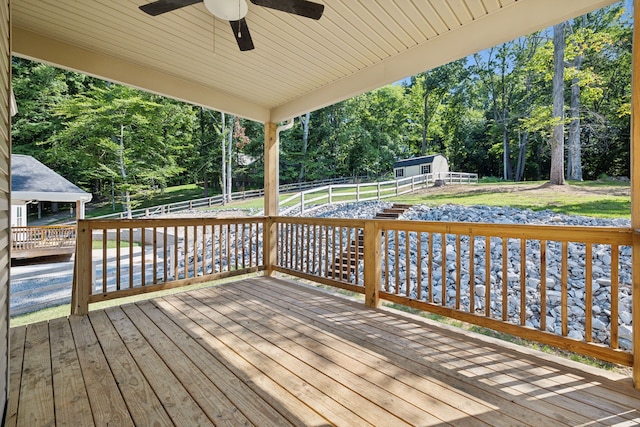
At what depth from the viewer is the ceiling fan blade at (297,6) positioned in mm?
2127

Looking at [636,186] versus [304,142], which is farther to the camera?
[304,142]

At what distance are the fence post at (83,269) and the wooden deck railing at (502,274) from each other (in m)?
2.25

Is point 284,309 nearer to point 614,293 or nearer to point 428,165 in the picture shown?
point 614,293

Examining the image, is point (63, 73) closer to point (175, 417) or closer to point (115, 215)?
point (115, 215)

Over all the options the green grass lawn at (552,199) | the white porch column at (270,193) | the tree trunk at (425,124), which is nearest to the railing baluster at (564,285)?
the white porch column at (270,193)

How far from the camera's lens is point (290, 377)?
1789 millimetres

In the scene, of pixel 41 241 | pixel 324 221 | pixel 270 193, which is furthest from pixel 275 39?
pixel 41 241

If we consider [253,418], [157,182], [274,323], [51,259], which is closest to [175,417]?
[253,418]

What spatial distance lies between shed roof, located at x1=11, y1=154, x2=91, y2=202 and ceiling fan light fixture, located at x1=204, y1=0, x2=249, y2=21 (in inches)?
354

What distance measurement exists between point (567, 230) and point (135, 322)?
11.4ft

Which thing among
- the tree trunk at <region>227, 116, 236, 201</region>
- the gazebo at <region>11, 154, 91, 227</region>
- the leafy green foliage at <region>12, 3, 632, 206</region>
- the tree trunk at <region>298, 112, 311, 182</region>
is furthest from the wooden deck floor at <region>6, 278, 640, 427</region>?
the tree trunk at <region>298, 112, 311, 182</region>

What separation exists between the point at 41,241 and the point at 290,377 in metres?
11.9

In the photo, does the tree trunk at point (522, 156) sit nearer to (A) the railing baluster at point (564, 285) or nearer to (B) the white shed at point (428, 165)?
(B) the white shed at point (428, 165)

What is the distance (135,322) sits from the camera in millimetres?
2674
